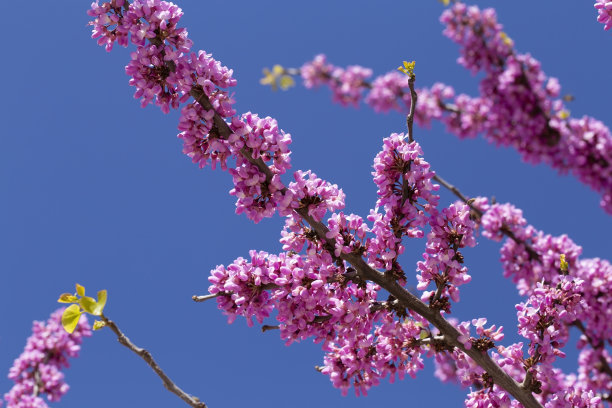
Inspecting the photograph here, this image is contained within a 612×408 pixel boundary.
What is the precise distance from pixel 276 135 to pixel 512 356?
7.90 ft

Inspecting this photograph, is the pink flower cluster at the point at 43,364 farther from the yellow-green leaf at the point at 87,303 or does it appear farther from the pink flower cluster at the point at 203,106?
the yellow-green leaf at the point at 87,303

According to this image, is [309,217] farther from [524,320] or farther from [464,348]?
[524,320]

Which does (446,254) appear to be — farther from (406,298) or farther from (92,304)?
(92,304)

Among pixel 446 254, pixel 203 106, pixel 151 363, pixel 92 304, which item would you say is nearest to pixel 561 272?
pixel 446 254

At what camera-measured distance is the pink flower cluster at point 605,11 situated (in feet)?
12.5

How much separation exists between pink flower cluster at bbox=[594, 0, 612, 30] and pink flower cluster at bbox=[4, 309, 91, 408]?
863 centimetres

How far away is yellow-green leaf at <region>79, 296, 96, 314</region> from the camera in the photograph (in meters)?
2.19

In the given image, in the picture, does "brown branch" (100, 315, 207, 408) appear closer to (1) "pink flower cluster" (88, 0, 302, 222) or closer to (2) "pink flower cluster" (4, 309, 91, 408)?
(1) "pink flower cluster" (88, 0, 302, 222)

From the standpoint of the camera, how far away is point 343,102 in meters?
13.2

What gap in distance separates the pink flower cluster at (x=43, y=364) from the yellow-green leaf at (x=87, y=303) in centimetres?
701

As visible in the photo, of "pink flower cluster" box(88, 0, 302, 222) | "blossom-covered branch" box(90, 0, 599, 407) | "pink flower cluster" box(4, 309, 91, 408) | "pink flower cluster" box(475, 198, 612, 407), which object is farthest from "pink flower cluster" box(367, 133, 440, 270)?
"pink flower cluster" box(4, 309, 91, 408)

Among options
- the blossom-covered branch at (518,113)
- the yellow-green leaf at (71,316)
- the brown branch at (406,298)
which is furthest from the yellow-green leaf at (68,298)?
the blossom-covered branch at (518,113)

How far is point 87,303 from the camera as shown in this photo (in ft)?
7.23

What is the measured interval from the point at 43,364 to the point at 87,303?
7.62 meters
